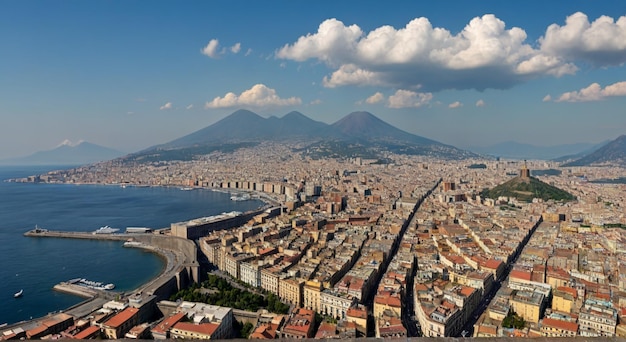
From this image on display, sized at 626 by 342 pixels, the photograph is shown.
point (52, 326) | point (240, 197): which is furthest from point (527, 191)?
point (52, 326)

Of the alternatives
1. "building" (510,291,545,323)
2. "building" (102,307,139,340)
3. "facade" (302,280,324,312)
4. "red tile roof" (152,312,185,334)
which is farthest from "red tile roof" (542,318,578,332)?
"building" (102,307,139,340)

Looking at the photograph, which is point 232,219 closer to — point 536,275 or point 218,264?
point 218,264

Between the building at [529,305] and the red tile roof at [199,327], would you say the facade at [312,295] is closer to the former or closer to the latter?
the red tile roof at [199,327]

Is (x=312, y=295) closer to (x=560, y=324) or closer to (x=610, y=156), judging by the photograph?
(x=560, y=324)

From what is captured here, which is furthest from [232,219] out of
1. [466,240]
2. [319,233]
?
[466,240]

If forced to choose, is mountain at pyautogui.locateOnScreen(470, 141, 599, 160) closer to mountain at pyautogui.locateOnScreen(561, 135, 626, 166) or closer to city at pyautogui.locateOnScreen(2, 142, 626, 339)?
mountain at pyautogui.locateOnScreen(561, 135, 626, 166)

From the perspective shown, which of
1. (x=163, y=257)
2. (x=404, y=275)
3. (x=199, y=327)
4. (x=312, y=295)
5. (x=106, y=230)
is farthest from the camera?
(x=106, y=230)
